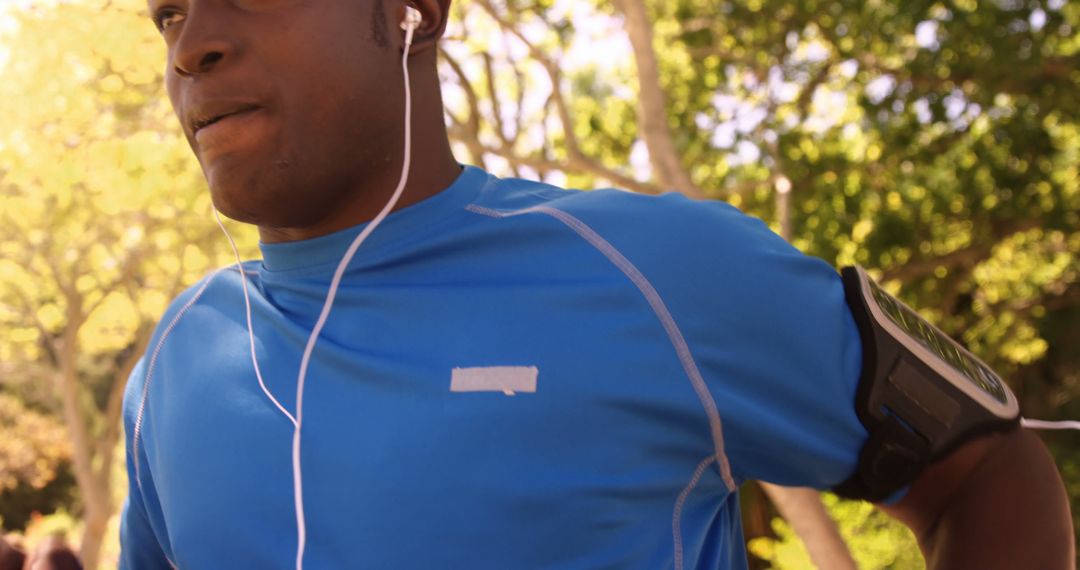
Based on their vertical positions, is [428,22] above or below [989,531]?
above

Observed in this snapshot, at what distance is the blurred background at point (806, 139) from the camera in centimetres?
741

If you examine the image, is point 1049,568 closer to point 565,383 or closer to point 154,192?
point 565,383

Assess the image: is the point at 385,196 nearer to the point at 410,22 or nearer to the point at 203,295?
the point at 410,22

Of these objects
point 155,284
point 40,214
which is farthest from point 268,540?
point 155,284

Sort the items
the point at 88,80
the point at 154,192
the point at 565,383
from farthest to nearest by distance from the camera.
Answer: the point at 154,192 < the point at 88,80 < the point at 565,383

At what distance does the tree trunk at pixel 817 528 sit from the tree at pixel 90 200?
21.9 ft

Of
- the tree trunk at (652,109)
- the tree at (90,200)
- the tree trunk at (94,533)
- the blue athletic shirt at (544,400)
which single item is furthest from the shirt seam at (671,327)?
the tree trunk at (94,533)

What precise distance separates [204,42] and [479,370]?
52 cm

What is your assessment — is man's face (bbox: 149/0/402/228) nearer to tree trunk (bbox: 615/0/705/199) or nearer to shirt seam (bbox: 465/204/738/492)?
shirt seam (bbox: 465/204/738/492)

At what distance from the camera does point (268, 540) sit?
4.38ft

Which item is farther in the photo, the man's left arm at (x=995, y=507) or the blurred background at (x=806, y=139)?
the blurred background at (x=806, y=139)

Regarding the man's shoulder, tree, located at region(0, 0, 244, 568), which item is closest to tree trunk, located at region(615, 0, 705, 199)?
the man's shoulder

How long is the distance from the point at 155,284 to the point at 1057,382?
456 inches

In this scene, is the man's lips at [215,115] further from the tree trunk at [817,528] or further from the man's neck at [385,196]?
the tree trunk at [817,528]
